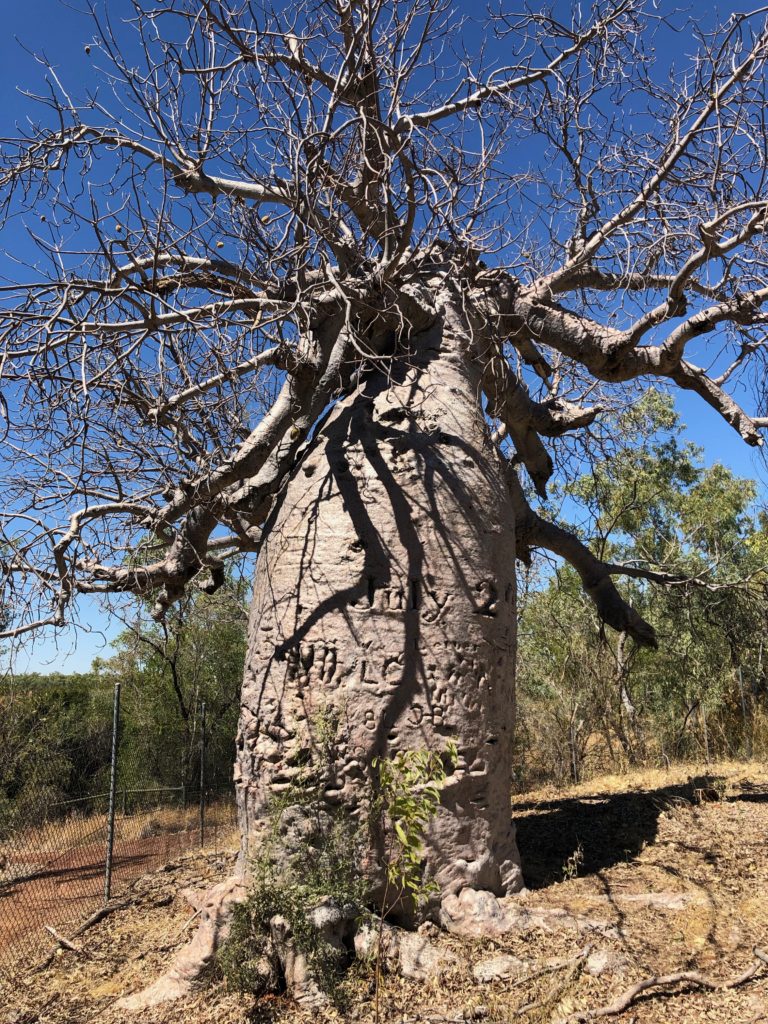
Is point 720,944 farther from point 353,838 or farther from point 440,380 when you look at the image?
point 440,380

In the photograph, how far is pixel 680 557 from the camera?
1031 centimetres

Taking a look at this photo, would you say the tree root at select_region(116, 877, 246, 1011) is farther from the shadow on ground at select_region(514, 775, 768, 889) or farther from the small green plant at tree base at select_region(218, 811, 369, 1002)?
the shadow on ground at select_region(514, 775, 768, 889)

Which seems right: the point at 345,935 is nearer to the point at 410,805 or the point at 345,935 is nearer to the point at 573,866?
the point at 410,805

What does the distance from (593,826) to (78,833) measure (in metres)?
4.69

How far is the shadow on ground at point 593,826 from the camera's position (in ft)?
13.0

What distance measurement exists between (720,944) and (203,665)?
31.0 ft

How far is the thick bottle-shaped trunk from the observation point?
3262 millimetres

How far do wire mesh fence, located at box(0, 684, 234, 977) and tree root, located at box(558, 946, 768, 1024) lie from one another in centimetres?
292

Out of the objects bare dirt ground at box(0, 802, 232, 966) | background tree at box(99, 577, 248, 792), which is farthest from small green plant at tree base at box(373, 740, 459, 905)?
background tree at box(99, 577, 248, 792)

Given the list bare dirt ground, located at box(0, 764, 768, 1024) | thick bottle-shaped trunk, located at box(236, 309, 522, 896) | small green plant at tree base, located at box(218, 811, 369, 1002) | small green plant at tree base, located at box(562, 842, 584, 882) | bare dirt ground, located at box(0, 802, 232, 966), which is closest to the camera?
bare dirt ground, located at box(0, 764, 768, 1024)

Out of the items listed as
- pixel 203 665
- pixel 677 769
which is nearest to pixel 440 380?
pixel 677 769

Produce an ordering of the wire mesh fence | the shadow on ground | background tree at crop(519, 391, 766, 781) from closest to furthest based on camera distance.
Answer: the shadow on ground, the wire mesh fence, background tree at crop(519, 391, 766, 781)

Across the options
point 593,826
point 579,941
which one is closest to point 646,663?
point 593,826

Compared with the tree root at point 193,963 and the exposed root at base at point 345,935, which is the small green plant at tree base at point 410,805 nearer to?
the exposed root at base at point 345,935
